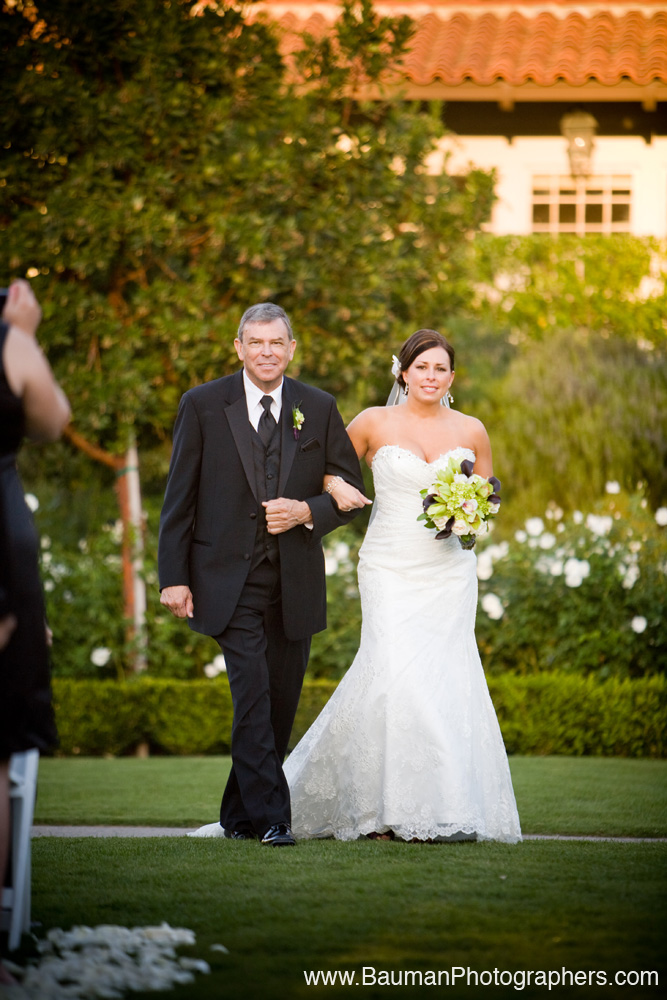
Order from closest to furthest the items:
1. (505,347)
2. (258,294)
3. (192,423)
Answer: (192,423), (258,294), (505,347)

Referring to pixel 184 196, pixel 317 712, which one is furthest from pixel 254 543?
pixel 184 196

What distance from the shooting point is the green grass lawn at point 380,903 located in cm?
349

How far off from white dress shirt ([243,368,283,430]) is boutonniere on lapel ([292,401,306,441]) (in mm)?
69

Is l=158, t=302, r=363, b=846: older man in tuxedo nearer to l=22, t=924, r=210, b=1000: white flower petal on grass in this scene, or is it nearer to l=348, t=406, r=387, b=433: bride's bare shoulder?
l=348, t=406, r=387, b=433: bride's bare shoulder

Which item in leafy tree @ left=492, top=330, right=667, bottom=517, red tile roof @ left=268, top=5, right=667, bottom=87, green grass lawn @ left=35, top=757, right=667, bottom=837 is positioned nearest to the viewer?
green grass lawn @ left=35, top=757, right=667, bottom=837

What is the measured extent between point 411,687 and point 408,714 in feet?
0.41

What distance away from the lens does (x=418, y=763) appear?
559cm

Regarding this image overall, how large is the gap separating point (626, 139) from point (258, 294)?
6.61 metres

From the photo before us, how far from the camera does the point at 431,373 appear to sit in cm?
620

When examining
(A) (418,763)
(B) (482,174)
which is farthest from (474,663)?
(B) (482,174)

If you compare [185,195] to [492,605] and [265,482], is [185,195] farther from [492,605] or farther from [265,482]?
[265,482]

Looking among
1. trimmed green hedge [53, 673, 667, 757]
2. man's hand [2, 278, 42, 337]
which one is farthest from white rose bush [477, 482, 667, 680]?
man's hand [2, 278, 42, 337]

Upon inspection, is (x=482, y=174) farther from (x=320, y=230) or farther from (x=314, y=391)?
(x=314, y=391)

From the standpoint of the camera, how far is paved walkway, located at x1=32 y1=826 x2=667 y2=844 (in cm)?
583
